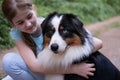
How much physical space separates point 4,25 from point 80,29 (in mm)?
4781

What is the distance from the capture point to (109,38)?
9211 millimetres

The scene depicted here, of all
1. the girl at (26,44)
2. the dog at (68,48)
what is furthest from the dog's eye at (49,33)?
the girl at (26,44)

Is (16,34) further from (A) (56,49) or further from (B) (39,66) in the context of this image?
(A) (56,49)

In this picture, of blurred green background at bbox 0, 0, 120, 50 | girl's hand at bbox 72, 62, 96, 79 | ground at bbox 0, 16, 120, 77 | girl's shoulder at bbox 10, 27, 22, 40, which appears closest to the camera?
girl's hand at bbox 72, 62, 96, 79

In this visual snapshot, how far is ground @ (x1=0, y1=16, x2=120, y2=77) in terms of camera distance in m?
6.93

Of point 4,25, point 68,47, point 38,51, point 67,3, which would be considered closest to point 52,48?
point 68,47

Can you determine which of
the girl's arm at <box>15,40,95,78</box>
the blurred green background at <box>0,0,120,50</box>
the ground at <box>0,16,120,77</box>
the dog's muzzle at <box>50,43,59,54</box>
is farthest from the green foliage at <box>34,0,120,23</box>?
the dog's muzzle at <box>50,43,59,54</box>

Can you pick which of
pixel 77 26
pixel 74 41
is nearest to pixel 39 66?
pixel 74 41

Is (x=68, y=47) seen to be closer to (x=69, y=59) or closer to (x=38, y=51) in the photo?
(x=69, y=59)

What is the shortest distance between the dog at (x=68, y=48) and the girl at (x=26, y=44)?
68 millimetres

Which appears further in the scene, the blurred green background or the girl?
the blurred green background

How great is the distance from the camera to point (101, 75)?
3.78 metres

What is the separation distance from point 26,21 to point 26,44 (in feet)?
0.99

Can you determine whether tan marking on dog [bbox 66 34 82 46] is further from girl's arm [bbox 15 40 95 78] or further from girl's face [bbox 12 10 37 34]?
girl's face [bbox 12 10 37 34]
